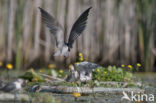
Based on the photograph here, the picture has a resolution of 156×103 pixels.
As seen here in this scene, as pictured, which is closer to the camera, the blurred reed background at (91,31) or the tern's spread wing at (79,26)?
the tern's spread wing at (79,26)

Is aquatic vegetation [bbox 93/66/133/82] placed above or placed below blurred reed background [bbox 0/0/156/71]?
below

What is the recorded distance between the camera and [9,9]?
11.6 m

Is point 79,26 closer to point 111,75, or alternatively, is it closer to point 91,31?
point 111,75

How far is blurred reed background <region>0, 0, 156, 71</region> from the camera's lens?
453 inches

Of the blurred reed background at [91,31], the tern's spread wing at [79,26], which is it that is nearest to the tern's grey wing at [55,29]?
the tern's spread wing at [79,26]

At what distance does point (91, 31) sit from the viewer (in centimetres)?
1176

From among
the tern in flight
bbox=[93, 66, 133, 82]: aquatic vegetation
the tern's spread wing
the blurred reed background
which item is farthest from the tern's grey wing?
the blurred reed background

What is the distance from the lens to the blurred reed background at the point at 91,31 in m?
11.5

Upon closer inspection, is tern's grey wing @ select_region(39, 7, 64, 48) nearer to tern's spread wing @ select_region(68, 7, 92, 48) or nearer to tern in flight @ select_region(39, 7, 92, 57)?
tern in flight @ select_region(39, 7, 92, 57)

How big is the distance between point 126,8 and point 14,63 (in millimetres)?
4002

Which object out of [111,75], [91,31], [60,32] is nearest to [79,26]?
[60,32]

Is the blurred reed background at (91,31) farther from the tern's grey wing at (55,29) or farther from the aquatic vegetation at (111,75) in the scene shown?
the tern's grey wing at (55,29)

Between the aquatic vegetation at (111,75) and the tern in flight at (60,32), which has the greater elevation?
the tern in flight at (60,32)

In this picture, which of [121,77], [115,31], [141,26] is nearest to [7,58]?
[115,31]
